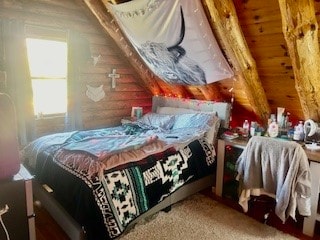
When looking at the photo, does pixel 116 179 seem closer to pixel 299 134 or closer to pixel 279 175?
pixel 279 175

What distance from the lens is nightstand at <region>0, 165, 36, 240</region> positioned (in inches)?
48.3

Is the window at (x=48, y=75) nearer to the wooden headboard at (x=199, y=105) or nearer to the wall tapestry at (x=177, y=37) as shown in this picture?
the wall tapestry at (x=177, y=37)

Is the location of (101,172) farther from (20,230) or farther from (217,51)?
(217,51)

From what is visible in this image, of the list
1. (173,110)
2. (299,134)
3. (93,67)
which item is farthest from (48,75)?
(299,134)

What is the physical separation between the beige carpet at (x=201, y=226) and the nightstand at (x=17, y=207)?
104 cm

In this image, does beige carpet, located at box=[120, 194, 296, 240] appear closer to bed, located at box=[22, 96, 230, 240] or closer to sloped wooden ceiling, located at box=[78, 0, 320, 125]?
bed, located at box=[22, 96, 230, 240]

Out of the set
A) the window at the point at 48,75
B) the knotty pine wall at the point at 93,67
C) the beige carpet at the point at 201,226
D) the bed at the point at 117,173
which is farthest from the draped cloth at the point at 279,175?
the window at the point at 48,75

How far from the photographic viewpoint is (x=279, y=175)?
2.18 m

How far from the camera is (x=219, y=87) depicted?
3.31 metres

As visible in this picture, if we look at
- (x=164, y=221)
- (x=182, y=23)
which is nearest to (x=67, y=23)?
(x=182, y=23)

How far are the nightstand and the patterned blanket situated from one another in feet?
2.00

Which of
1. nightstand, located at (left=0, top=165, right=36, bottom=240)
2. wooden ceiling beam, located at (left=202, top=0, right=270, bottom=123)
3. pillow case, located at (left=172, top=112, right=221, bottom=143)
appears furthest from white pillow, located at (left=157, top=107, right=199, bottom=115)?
nightstand, located at (left=0, top=165, right=36, bottom=240)

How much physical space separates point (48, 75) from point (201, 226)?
265cm

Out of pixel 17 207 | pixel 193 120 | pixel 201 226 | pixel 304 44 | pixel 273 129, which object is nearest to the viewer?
pixel 17 207
